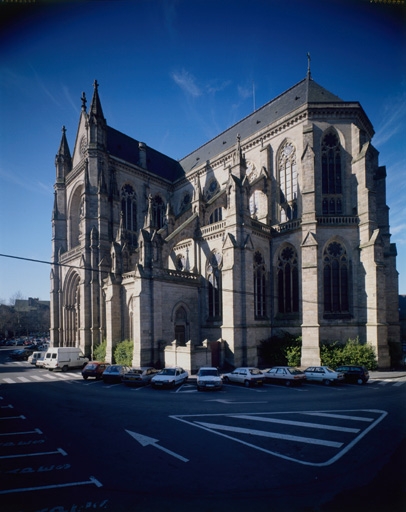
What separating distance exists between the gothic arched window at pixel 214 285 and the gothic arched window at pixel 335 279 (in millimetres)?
8028

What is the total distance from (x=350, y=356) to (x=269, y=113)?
24.2m

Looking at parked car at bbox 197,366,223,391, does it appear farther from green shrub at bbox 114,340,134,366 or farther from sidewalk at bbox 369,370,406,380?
sidewalk at bbox 369,370,406,380

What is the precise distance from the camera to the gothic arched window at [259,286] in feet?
79.6

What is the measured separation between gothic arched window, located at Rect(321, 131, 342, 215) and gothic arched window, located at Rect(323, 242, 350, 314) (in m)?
3.30

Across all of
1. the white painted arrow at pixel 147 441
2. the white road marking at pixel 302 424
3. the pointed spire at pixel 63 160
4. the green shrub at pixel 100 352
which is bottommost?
the green shrub at pixel 100 352

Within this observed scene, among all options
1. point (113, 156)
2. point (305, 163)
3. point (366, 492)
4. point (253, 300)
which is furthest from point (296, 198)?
point (366, 492)

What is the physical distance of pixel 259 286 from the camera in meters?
24.7

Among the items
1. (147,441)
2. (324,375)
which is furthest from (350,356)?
(147,441)

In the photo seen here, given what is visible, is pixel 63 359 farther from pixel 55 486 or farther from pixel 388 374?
pixel 388 374

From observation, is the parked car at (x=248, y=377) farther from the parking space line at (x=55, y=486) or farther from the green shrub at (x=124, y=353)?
the parking space line at (x=55, y=486)

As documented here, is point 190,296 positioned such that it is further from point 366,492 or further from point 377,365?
point 366,492

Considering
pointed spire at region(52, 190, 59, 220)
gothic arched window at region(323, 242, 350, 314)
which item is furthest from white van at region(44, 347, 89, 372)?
gothic arched window at region(323, 242, 350, 314)

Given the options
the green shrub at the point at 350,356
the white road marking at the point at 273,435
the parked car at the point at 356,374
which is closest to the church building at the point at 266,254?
the green shrub at the point at 350,356

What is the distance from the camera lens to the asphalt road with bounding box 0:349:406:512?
5.68m
